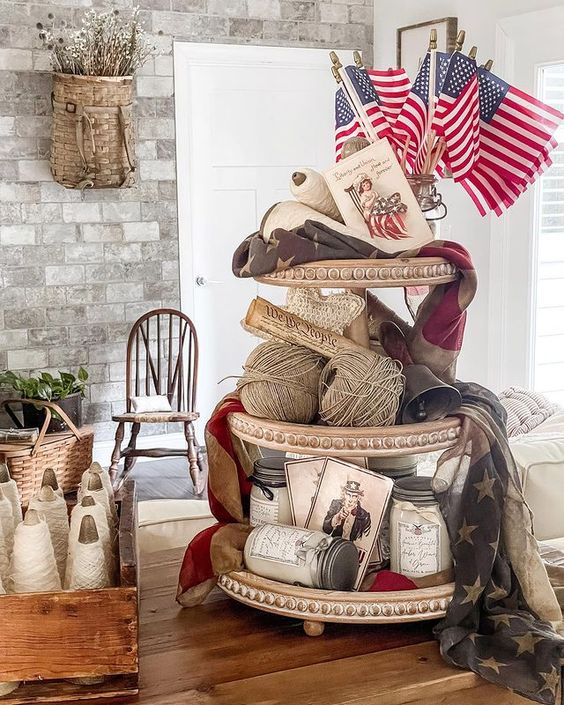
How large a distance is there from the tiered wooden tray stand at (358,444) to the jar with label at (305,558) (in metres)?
0.02

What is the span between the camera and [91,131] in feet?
15.0

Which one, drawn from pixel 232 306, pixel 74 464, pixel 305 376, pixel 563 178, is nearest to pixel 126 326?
pixel 232 306

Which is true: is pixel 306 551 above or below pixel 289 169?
below

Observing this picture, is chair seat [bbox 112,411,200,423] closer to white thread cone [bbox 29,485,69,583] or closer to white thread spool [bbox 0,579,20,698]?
white thread cone [bbox 29,485,69,583]

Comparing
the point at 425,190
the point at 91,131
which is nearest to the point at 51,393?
the point at 91,131

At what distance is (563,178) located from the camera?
4199 mm

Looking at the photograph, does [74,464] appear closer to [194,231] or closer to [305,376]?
[194,231]

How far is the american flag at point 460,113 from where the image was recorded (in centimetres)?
158

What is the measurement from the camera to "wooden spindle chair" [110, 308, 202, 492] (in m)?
4.73

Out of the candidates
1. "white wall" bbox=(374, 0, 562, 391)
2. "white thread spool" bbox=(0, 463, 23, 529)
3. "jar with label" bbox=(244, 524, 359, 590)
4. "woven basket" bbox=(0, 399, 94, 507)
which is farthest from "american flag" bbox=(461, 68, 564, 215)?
"white wall" bbox=(374, 0, 562, 391)

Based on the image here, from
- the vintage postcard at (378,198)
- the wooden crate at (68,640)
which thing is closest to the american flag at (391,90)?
the vintage postcard at (378,198)

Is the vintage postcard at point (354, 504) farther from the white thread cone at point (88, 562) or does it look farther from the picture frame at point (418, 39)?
the picture frame at point (418, 39)

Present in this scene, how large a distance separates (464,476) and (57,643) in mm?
619

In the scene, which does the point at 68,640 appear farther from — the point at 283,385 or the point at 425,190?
the point at 425,190
